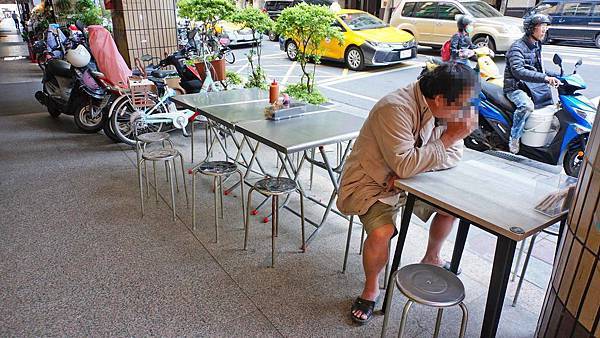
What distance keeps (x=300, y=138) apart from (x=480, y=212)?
4.11 feet

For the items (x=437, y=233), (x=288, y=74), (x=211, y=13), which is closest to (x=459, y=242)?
(x=437, y=233)

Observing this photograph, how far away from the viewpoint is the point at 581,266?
4.24 feet

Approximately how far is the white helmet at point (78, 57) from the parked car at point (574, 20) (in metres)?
11.5

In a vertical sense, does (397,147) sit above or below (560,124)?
above

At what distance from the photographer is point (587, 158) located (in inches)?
53.6

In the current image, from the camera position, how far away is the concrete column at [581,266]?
48.9 inches

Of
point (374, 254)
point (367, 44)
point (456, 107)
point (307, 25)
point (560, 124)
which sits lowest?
point (374, 254)

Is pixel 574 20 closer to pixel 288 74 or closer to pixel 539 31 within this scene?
pixel 288 74

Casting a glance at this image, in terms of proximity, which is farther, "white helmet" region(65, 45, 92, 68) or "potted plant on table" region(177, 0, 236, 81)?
"potted plant on table" region(177, 0, 236, 81)

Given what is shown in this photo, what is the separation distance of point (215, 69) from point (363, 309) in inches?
165

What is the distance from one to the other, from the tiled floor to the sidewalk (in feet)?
11.4

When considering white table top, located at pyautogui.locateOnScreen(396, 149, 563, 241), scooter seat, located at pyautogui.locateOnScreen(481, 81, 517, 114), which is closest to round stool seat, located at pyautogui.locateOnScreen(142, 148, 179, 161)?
Answer: white table top, located at pyautogui.locateOnScreen(396, 149, 563, 241)

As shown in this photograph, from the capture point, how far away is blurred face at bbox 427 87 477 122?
73.2 inches

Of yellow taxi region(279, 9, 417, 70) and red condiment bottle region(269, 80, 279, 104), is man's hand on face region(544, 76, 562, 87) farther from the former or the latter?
yellow taxi region(279, 9, 417, 70)
